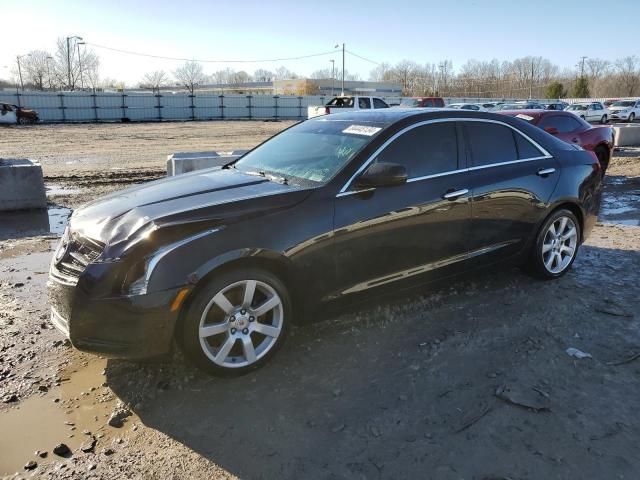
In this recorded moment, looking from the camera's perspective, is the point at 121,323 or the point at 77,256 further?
the point at 77,256

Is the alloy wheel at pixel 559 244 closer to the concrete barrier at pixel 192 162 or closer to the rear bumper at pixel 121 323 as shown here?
the rear bumper at pixel 121 323

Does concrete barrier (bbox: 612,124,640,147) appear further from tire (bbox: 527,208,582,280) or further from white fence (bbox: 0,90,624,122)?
white fence (bbox: 0,90,624,122)

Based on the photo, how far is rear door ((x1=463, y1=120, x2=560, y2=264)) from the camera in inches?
181

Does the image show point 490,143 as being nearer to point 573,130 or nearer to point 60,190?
point 573,130

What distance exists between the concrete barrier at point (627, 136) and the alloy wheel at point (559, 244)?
16618 mm

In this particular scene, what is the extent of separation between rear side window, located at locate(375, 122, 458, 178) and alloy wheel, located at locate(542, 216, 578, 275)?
1.44m

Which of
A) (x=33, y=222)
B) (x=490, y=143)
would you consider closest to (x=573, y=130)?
(x=490, y=143)

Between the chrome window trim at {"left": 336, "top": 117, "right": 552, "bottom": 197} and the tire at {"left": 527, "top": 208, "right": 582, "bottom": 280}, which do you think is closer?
the chrome window trim at {"left": 336, "top": 117, "right": 552, "bottom": 197}

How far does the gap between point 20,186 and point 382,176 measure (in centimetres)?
735

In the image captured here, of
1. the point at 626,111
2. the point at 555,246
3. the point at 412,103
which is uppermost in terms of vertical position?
the point at 412,103

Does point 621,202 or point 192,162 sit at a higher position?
point 192,162

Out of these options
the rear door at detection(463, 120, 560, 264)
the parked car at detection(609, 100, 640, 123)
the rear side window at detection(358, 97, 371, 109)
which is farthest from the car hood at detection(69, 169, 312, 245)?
the parked car at detection(609, 100, 640, 123)

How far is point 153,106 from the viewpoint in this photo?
43469mm

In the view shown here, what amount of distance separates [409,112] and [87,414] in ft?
10.8
